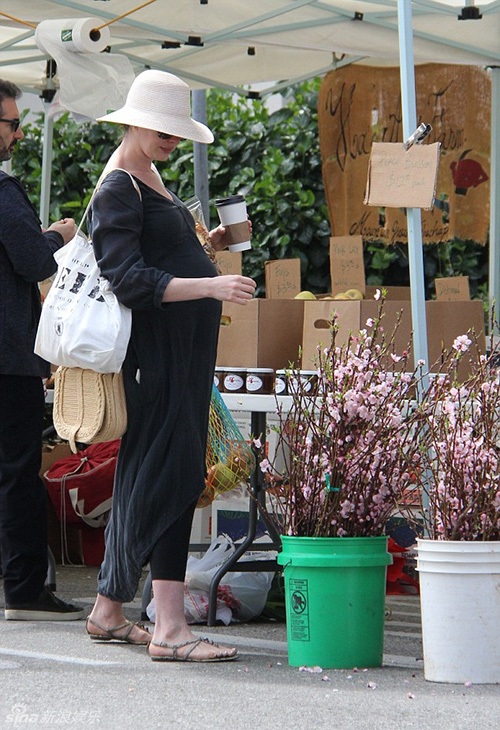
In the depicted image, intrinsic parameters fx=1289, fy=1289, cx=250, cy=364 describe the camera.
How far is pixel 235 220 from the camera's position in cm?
400

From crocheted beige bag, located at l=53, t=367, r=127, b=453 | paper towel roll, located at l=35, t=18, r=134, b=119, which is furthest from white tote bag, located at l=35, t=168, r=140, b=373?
paper towel roll, located at l=35, t=18, r=134, b=119

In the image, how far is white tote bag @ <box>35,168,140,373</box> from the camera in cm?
360

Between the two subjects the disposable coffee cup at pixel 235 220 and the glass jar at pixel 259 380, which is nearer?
the disposable coffee cup at pixel 235 220

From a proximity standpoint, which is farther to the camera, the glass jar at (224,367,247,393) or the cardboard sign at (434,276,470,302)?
the cardboard sign at (434,276,470,302)

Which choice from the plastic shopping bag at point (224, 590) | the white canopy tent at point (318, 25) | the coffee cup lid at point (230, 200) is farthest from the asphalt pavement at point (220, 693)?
the white canopy tent at point (318, 25)

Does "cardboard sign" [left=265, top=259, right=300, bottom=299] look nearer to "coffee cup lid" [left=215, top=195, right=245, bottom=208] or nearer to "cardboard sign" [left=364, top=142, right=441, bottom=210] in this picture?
"cardboard sign" [left=364, top=142, right=441, bottom=210]

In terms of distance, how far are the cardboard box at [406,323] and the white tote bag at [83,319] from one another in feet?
3.21

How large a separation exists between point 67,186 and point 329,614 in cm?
571

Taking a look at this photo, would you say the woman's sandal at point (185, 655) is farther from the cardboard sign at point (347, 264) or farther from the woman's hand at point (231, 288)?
the cardboard sign at point (347, 264)

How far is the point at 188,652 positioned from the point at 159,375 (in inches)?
31.0

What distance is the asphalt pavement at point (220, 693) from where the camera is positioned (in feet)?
9.83

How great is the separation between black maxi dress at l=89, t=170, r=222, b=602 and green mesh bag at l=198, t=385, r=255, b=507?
549 millimetres

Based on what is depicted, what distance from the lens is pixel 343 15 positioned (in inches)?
231

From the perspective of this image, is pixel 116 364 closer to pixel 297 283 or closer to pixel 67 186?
pixel 297 283
